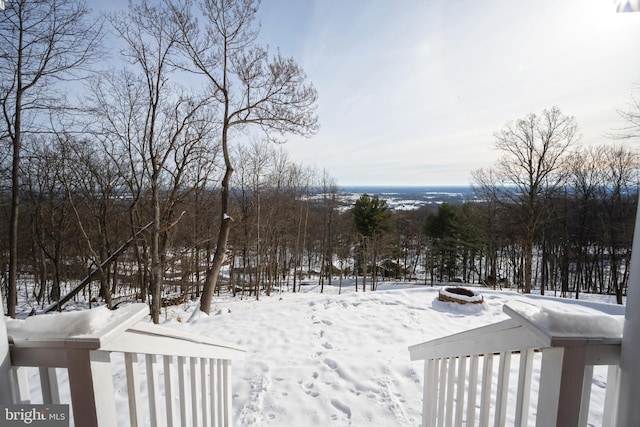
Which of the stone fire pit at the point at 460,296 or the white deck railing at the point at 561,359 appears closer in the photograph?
the white deck railing at the point at 561,359

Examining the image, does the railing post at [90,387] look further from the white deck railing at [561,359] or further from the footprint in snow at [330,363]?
the footprint in snow at [330,363]

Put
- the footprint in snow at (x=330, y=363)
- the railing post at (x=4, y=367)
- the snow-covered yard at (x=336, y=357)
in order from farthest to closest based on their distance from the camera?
the footprint in snow at (x=330, y=363) → the snow-covered yard at (x=336, y=357) → the railing post at (x=4, y=367)

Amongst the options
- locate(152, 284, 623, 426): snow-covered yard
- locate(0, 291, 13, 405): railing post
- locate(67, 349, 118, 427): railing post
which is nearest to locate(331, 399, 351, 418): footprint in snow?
locate(152, 284, 623, 426): snow-covered yard

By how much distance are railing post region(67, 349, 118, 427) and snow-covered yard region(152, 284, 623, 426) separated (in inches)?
72.9

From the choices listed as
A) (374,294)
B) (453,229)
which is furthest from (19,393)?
(453,229)

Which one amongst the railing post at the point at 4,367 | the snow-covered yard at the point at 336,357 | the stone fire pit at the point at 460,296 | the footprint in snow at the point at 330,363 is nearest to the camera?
the railing post at the point at 4,367

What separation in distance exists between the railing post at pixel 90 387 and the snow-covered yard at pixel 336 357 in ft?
6.08

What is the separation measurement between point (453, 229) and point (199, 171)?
18319 millimetres

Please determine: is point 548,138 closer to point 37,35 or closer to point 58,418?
point 58,418

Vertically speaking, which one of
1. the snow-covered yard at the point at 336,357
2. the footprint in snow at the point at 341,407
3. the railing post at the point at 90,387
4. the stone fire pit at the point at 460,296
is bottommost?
the stone fire pit at the point at 460,296

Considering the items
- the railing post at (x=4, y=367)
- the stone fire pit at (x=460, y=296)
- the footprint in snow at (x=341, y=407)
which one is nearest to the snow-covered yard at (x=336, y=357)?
the footprint in snow at (x=341, y=407)

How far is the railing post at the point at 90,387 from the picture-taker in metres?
0.89

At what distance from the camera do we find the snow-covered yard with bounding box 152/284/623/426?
2.60 m

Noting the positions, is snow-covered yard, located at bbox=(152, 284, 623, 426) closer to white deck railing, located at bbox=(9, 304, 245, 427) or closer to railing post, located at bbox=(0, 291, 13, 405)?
white deck railing, located at bbox=(9, 304, 245, 427)
